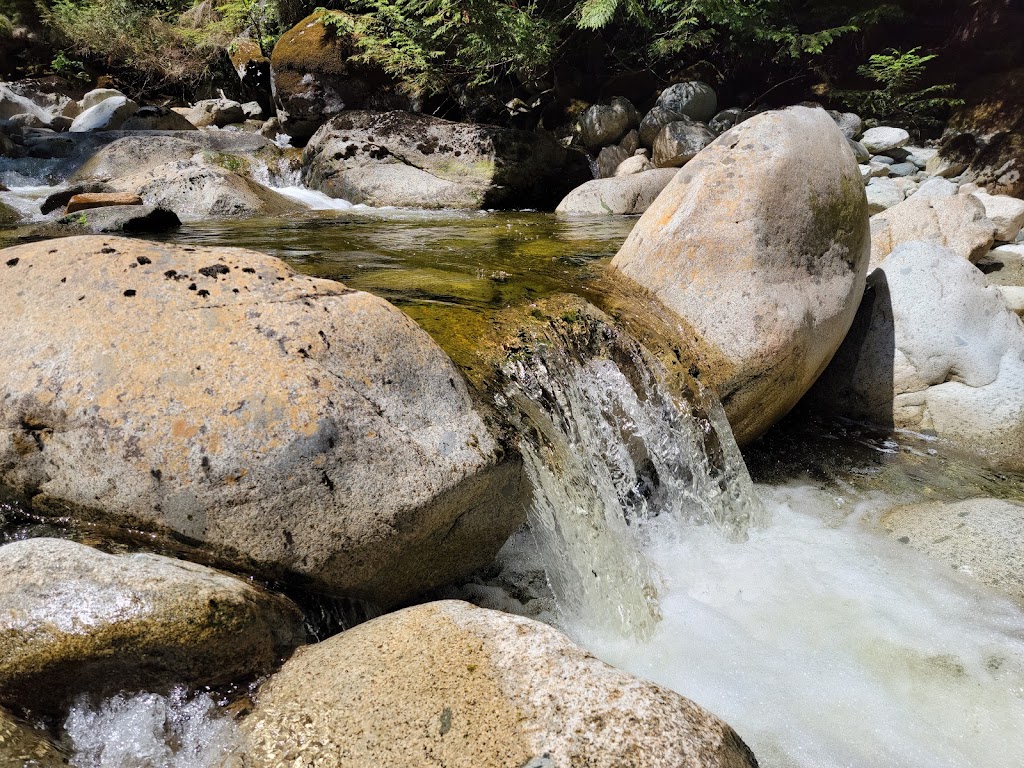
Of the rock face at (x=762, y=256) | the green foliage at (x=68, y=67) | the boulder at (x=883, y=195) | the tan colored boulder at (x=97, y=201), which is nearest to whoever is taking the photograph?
the rock face at (x=762, y=256)

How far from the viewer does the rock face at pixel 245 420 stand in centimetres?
237

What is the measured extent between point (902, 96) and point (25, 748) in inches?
686

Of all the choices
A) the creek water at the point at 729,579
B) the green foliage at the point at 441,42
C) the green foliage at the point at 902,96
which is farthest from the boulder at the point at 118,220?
the green foliage at the point at 902,96

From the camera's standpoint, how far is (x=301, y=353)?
2643 mm

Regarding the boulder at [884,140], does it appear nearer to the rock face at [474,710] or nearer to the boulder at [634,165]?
the boulder at [634,165]

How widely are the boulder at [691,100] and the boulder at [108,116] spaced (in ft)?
40.5

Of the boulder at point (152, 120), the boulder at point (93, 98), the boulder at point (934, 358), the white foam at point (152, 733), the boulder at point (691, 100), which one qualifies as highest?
the boulder at point (93, 98)

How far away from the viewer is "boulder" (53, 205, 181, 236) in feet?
23.0

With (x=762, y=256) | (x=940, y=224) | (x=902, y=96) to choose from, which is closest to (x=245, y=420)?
(x=762, y=256)

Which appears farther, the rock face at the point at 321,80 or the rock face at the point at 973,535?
the rock face at the point at 321,80

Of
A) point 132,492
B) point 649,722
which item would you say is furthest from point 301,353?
point 649,722

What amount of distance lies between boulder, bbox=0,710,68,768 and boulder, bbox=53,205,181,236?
617 cm

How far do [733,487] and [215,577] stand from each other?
2.92m

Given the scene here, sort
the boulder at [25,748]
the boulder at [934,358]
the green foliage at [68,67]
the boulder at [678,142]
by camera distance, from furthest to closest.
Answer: the green foliage at [68,67]
the boulder at [678,142]
the boulder at [934,358]
the boulder at [25,748]
